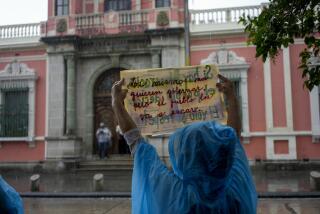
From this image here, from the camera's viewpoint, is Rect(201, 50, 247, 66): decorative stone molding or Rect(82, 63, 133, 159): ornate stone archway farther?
Rect(82, 63, 133, 159): ornate stone archway

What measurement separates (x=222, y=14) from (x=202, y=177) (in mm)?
17530

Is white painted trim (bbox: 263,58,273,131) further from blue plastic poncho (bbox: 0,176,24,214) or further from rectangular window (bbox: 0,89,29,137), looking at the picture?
blue plastic poncho (bbox: 0,176,24,214)

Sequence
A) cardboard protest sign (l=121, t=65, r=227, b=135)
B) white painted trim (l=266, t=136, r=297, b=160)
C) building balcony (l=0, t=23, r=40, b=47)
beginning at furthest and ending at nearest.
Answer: building balcony (l=0, t=23, r=40, b=47)
white painted trim (l=266, t=136, r=297, b=160)
cardboard protest sign (l=121, t=65, r=227, b=135)

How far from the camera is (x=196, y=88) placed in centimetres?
422

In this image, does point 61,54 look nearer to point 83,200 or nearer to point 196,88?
point 83,200

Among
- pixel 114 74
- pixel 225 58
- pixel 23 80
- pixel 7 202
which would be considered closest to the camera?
pixel 7 202

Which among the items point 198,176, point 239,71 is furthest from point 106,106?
point 198,176

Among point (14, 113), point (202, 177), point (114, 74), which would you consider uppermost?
point (114, 74)

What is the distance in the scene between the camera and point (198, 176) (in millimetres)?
1820

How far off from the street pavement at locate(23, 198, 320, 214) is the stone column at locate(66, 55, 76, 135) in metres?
7.76

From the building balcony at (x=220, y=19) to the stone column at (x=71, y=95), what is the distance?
558cm

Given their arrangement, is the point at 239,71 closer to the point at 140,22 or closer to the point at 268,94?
the point at 268,94

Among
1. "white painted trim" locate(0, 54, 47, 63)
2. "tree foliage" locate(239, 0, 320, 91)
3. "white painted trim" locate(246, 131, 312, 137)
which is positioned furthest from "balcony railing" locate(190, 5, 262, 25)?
"tree foliage" locate(239, 0, 320, 91)

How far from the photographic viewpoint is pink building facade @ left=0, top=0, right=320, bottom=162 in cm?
1703
